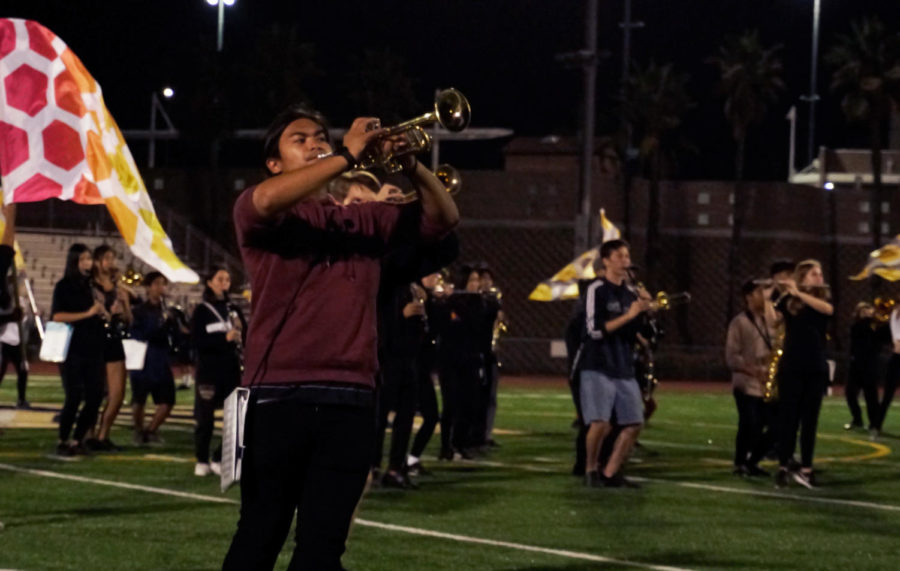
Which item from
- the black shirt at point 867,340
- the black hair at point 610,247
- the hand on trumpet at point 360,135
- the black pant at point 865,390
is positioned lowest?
the black pant at point 865,390

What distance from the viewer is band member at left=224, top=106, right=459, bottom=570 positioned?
5020 millimetres

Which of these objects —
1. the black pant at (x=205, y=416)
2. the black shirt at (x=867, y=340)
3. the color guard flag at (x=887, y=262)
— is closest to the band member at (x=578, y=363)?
the black pant at (x=205, y=416)

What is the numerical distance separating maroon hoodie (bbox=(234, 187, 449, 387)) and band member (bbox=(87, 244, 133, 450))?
9.34 meters

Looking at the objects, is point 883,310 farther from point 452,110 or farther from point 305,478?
point 305,478

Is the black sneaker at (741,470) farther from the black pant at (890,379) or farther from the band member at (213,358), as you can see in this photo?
the black pant at (890,379)

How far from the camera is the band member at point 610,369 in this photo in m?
12.8

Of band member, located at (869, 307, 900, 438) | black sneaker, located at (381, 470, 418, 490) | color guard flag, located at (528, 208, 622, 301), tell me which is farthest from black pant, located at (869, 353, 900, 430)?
black sneaker, located at (381, 470, 418, 490)

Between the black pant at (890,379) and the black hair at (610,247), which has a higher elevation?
the black hair at (610,247)

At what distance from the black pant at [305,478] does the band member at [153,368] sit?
11.3m

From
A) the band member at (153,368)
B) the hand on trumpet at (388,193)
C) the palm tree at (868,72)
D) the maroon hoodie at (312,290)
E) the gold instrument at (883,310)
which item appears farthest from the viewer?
the palm tree at (868,72)

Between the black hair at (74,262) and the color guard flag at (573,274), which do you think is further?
the color guard flag at (573,274)

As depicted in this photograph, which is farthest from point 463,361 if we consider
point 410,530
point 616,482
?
point 410,530

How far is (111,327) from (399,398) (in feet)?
12.6

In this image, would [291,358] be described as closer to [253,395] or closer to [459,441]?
[253,395]
